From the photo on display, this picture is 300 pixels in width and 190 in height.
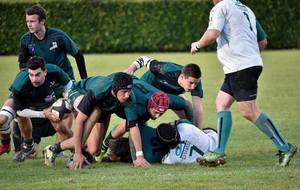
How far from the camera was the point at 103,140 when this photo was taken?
12.1 meters

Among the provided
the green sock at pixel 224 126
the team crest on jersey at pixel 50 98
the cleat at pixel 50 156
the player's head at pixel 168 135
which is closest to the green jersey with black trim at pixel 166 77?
the player's head at pixel 168 135

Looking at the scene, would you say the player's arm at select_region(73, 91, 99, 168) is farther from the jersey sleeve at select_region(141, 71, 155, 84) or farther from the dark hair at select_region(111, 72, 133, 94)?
the jersey sleeve at select_region(141, 71, 155, 84)

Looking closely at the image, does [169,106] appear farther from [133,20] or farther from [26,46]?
[133,20]

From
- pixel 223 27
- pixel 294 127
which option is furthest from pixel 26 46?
pixel 294 127

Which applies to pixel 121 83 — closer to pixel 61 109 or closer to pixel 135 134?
pixel 135 134

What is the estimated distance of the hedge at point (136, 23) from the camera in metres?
Result: 33.8

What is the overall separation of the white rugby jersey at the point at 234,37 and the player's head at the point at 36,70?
6.99ft

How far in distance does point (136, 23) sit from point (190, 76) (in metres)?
22.8

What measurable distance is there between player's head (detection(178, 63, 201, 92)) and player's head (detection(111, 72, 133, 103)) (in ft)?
2.98

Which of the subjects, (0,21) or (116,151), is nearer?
(116,151)

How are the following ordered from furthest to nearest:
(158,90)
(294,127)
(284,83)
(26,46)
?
(284,83)
(294,127)
(26,46)
(158,90)

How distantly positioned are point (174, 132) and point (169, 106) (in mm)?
542

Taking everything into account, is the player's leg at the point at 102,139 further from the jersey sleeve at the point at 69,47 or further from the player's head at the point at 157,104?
the jersey sleeve at the point at 69,47

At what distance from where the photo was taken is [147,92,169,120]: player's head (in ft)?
37.4
